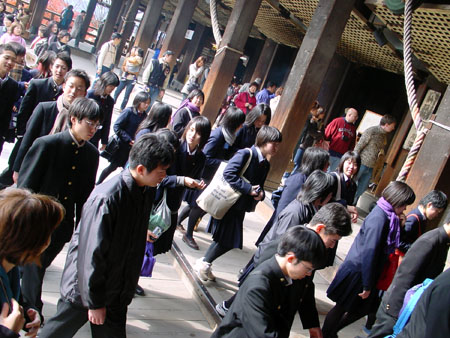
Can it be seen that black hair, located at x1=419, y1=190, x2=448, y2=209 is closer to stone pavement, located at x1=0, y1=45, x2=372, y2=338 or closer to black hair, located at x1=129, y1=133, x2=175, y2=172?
stone pavement, located at x1=0, y1=45, x2=372, y2=338

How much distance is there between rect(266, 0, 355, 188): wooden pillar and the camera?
19.4 ft

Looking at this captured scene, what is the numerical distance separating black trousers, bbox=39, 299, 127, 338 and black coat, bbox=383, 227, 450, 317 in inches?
72.8

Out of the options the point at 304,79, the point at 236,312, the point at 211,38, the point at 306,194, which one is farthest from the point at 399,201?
the point at 211,38

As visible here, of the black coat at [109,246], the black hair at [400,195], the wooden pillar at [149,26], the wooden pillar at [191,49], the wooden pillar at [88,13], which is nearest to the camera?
the black coat at [109,246]

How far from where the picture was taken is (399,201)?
3291 mm

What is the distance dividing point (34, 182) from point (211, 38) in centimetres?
2004

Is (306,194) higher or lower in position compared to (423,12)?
lower

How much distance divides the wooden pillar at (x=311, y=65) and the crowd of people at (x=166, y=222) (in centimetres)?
110

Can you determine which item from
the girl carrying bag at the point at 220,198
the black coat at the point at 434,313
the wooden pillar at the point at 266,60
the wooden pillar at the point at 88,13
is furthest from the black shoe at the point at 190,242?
the wooden pillar at the point at 88,13

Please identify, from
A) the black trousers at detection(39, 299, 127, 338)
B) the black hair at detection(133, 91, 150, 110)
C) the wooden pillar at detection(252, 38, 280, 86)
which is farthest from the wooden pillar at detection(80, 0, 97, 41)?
the black trousers at detection(39, 299, 127, 338)

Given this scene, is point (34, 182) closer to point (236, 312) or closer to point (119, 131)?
point (236, 312)

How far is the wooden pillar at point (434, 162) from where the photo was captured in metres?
4.02

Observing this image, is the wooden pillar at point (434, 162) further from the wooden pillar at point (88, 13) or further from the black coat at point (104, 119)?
the wooden pillar at point (88, 13)

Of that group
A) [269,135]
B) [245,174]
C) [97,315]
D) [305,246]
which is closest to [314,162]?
[269,135]
